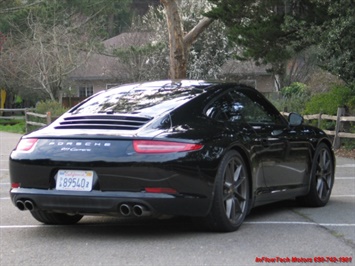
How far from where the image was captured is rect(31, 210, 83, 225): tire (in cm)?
710

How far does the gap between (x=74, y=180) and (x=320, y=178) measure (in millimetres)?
3572

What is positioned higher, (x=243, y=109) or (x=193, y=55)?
(x=243, y=109)

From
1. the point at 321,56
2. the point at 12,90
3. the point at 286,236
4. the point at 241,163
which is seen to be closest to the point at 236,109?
the point at 241,163

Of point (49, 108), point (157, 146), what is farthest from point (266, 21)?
point (49, 108)

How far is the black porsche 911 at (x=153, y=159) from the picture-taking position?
6.14 m

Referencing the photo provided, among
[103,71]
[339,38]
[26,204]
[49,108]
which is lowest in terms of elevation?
[49,108]

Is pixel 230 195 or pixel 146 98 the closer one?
pixel 230 195

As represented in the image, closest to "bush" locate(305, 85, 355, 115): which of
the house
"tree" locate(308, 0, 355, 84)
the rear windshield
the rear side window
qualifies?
"tree" locate(308, 0, 355, 84)

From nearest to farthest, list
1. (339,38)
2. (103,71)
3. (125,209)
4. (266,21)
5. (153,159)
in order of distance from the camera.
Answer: (153,159) < (125,209) < (339,38) < (266,21) < (103,71)

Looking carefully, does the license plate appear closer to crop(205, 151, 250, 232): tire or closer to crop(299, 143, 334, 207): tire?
crop(205, 151, 250, 232): tire

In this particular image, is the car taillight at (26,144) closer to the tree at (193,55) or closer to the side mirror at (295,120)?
the side mirror at (295,120)

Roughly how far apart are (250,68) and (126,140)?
3513 centimetres

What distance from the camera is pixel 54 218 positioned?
23.6ft

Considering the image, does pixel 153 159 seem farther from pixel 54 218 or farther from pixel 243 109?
pixel 243 109
